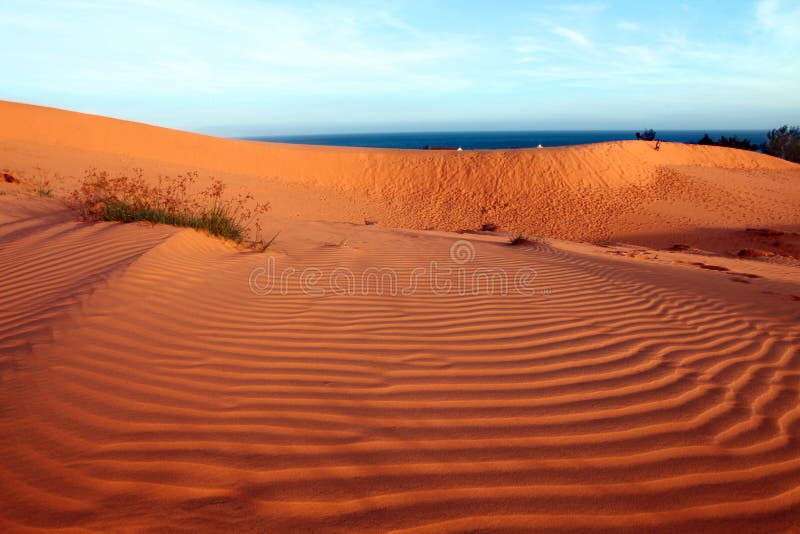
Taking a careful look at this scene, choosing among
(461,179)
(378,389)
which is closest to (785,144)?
(461,179)

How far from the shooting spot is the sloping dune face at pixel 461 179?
16.1m

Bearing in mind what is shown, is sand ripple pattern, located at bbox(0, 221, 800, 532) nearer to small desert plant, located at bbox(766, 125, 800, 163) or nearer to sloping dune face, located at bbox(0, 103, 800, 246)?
sloping dune face, located at bbox(0, 103, 800, 246)

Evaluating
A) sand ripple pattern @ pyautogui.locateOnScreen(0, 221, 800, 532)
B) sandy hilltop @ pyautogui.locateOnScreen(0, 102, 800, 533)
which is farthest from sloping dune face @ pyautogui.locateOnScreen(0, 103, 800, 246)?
sand ripple pattern @ pyautogui.locateOnScreen(0, 221, 800, 532)

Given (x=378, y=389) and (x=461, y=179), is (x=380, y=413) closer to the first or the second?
(x=378, y=389)

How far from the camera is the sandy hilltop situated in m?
1.78

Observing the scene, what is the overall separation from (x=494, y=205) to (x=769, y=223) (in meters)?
9.29

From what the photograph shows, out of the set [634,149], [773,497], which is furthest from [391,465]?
[634,149]

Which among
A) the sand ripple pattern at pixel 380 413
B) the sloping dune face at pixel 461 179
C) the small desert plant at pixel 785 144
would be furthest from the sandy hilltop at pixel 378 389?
the small desert plant at pixel 785 144

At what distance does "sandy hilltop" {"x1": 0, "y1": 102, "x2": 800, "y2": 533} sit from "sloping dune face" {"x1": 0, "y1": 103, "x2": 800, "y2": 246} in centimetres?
1004

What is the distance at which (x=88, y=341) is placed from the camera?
2.86 meters

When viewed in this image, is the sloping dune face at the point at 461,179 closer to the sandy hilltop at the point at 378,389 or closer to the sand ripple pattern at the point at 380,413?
the sandy hilltop at the point at 378,389

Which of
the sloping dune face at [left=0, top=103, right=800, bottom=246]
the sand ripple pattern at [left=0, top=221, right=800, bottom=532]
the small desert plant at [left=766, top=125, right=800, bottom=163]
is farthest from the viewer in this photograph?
the small desert plant at [left=766, top=125, right=800, bottom=163]

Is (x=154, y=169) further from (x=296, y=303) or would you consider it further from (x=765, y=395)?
(x=765, y=395)

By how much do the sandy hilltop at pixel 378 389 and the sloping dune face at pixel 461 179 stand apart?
10.0 m
